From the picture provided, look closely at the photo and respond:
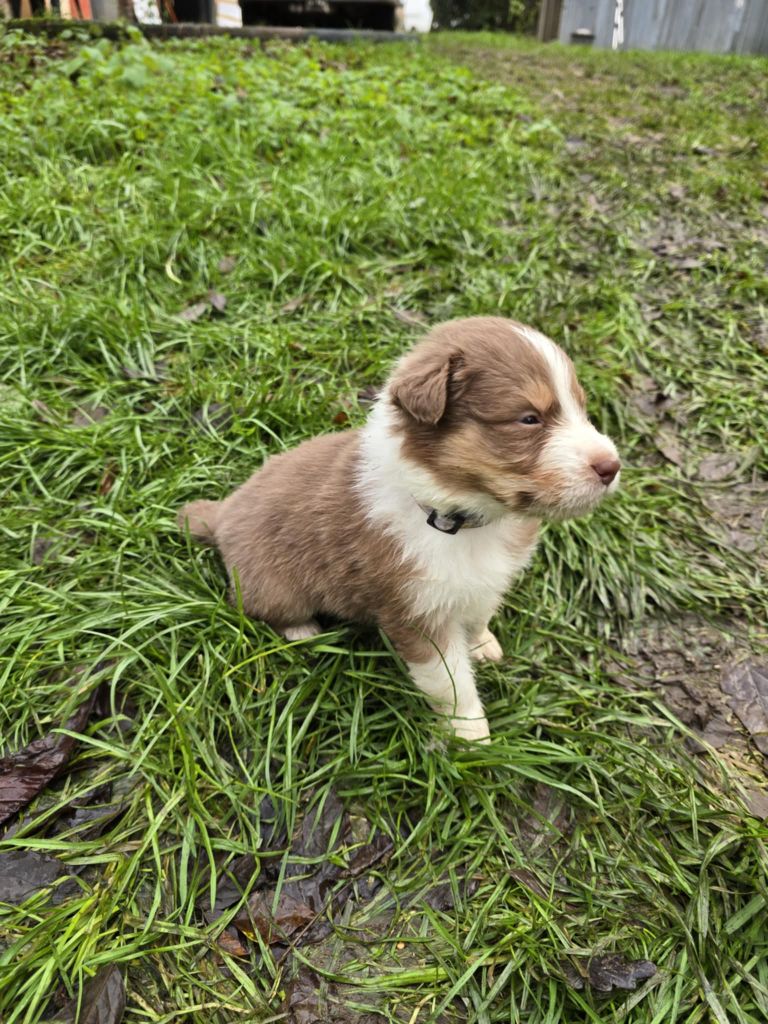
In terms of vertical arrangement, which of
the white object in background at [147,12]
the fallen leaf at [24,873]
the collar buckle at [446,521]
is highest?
the white object in background at [147,12]

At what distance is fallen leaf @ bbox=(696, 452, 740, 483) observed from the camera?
4078 mm

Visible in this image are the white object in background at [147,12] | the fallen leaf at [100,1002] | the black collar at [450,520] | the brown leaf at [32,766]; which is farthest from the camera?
the white object in background at [147,12]

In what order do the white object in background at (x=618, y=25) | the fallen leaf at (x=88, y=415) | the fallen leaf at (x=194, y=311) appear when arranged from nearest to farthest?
the fallen leaf at (x=88, y=415) → the fallen leaf at (x=194, y=311) → the white object in background at (x=618, y=25)

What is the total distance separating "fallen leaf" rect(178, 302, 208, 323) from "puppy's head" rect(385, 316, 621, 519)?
8.90 feet

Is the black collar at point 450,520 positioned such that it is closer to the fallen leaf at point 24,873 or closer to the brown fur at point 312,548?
the brown fur at point 312,548

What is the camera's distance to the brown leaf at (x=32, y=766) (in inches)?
99.3

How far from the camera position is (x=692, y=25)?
16.1 m

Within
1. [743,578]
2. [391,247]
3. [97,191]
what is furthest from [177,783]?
[97,191]

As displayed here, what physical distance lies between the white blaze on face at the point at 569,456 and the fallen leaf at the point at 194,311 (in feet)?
9.76

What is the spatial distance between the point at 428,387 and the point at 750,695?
197 centimetres

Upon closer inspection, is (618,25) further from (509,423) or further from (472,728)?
(472,728)

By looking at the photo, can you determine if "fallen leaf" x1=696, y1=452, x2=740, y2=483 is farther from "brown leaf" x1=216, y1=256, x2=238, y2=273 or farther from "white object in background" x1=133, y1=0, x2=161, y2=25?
"white object in background" x1=133, y1=0, x2=161, y2=25

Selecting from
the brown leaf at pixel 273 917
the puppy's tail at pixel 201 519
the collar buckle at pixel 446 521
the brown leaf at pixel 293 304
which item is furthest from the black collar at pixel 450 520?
the brown leaf at pixel 293 304

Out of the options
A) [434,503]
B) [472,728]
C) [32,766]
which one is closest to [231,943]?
[32,766]
